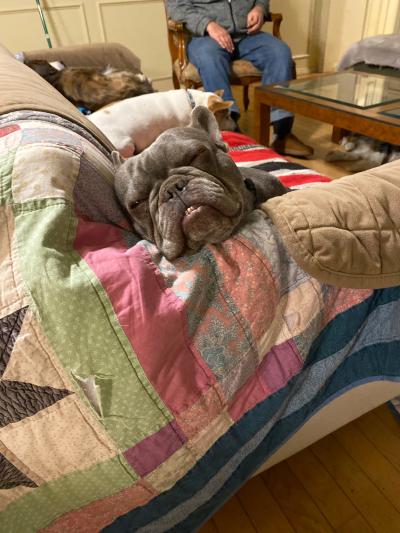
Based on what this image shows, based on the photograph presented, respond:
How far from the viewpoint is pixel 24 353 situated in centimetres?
58

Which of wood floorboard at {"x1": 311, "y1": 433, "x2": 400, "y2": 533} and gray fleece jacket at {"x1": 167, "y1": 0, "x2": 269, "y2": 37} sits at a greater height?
gray fleece jacket at {"x1": 167, "y1": 0, "x2": 269, "y2": 37}

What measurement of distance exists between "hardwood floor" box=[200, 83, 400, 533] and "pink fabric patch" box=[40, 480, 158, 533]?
40cm

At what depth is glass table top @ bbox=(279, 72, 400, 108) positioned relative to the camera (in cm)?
224

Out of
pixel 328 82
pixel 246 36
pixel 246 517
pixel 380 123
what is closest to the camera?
pixel 246 517

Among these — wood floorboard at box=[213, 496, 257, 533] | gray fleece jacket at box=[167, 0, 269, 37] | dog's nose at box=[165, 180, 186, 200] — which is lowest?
wood floorboard at box=[213, 496, 257, 533]

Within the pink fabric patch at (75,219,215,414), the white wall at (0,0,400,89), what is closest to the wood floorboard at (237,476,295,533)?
the pink fabric patch at (75,219,215,414)

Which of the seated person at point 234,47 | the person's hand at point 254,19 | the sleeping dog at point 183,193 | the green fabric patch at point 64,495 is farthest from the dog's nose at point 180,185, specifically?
the person's hand at point 254,19

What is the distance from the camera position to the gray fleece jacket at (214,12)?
304 cm

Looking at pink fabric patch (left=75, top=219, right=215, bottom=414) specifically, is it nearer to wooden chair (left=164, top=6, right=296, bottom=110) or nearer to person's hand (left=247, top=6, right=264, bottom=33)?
wooden chair (left=164, top=6, right=296, bottom=110)

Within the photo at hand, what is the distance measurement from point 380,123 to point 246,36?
169cm

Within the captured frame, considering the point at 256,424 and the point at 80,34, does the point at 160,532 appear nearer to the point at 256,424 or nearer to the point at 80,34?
the point at 256,424

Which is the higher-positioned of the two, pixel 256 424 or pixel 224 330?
pixel 224 330

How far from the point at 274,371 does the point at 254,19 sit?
3089 mm

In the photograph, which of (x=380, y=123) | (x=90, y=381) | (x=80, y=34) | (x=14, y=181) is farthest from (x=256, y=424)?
(x=80, y=34)
